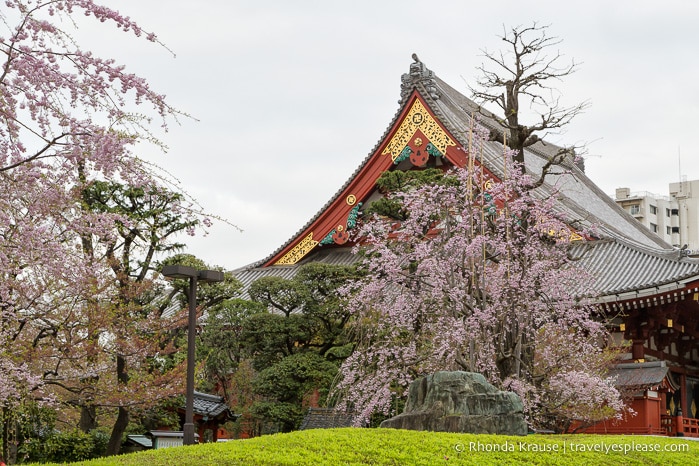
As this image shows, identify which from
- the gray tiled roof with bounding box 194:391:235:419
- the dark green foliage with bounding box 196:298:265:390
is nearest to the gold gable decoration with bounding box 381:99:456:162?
the dark green foliage with bounding box 196:298:265:390

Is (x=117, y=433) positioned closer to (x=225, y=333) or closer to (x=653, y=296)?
(x=225, y=333)

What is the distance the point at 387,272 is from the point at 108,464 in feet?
25.1

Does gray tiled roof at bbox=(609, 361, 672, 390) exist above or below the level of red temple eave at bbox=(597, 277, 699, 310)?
below

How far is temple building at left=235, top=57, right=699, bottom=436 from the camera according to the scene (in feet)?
66.2

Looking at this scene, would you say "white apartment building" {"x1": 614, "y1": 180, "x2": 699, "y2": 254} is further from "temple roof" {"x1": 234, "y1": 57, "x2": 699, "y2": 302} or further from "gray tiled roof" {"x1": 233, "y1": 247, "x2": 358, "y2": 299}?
"gray tiled roof" {"x1": 233, "y1": 247, "x2": 358, "y2": 299}

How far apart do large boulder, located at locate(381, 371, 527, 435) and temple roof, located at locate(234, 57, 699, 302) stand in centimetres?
764

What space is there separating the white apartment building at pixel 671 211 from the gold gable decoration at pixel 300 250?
54194 mm

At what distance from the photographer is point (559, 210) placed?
19.7 m

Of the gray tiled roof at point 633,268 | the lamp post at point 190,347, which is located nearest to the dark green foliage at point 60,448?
the lamp post at point 190,347

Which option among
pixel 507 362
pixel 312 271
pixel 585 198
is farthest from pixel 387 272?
pixel 585 198

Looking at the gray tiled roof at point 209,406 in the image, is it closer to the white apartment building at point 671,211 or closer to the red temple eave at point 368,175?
the red temple eave at point 368,175

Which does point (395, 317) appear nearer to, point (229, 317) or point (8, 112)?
point (229, 317)

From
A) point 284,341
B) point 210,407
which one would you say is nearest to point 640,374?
point 284,341

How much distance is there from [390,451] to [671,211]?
75.4 meters
